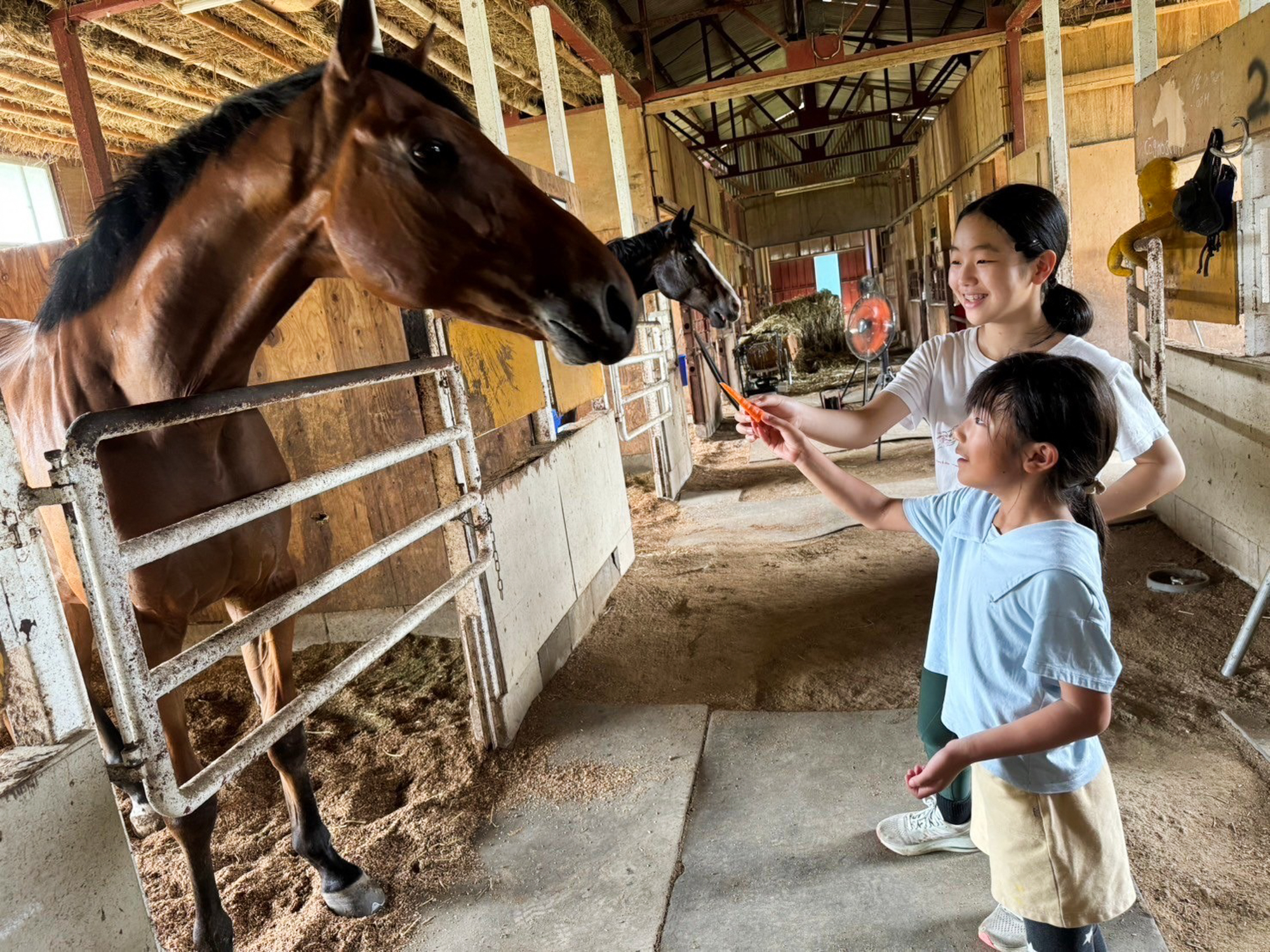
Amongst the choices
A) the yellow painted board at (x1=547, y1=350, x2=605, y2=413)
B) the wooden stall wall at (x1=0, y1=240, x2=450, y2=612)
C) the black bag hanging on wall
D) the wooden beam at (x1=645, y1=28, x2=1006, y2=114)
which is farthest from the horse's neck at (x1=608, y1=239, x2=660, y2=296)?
the black bag hanging on wall

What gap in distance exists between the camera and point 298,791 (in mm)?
2014

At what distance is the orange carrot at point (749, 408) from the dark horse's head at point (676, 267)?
3359 mm

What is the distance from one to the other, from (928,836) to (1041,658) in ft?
3.23

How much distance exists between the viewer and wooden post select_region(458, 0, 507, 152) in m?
3.06

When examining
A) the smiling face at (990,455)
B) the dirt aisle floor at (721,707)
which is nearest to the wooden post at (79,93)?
the dirt aisle floor at (721,707)

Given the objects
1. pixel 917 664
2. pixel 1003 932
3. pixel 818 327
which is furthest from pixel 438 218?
pixel 818 327

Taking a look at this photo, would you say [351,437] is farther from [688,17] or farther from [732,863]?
[688,17]

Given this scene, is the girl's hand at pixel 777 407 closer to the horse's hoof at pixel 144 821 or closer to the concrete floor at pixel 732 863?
the concrete floor at pixel 732 863

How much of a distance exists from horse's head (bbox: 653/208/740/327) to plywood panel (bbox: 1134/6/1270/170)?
98.2 inches

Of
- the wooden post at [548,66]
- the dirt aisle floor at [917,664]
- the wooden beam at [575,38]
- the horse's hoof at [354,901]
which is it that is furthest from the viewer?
the wooden beam at [575,38]

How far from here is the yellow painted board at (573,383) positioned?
3691mm

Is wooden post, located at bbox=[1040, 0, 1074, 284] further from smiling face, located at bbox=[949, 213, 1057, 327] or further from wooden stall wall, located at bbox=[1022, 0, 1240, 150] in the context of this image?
smiling face, located at bbox=[949, 213, 1057, 327]

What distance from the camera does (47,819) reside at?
89 cm

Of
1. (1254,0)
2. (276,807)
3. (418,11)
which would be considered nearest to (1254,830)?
(276,807)
